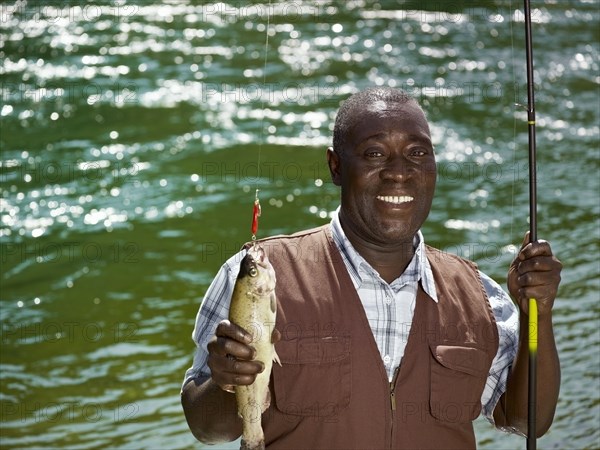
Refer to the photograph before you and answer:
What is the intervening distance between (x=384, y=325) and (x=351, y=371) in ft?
0.64

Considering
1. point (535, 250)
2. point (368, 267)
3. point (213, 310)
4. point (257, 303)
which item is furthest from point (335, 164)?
point (257, 303)

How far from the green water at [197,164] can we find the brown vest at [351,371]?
3728mm

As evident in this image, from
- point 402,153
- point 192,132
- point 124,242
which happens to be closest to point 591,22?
point 192,132

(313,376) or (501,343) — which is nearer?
(313,376)

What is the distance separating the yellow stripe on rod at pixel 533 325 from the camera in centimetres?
367

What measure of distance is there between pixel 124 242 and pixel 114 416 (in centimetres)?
335

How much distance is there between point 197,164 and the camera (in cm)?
1303

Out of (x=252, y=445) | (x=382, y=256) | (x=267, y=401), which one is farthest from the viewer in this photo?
(x=382, y=256)

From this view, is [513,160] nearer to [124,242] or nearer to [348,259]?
[124,242]

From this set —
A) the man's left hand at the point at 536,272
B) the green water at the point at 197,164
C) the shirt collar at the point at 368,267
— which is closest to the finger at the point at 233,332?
the shirt collar at the point at 368,267

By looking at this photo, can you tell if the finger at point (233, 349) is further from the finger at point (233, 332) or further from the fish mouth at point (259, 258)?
the fish mouth at point (259, 258)

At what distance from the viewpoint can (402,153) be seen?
3.86 m

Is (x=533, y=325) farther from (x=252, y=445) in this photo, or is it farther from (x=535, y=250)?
(x=252, y=445)

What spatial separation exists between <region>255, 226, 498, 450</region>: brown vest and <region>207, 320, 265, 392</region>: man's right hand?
378 millimetres
